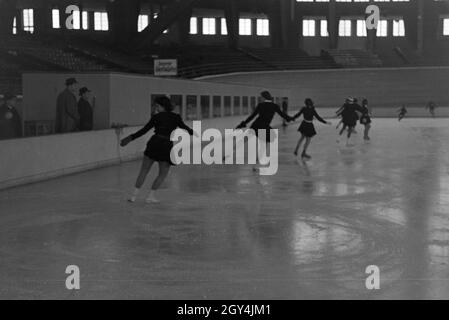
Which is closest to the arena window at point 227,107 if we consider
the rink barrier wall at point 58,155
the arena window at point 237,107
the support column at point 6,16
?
the arena window at point 237,107

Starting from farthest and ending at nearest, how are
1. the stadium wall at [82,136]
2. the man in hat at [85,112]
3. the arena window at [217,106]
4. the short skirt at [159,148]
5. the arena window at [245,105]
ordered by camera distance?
the arena window at [245,105] → the arena window at [217,106] → the man in hat at [85,112] → the stadium wall at [82,136] → the short skirt at [159,148]

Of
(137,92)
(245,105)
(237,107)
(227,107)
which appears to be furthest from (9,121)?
(245,105)

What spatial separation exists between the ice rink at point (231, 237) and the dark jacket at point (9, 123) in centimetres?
104

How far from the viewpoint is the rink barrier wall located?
39.4 feet

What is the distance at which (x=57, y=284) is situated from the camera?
213 inches

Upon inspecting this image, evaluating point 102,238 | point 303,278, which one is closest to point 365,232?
point 303,278

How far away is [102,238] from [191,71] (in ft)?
137

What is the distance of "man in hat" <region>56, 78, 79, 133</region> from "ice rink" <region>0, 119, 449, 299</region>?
1590mm

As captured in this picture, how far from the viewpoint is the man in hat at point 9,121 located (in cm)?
1249

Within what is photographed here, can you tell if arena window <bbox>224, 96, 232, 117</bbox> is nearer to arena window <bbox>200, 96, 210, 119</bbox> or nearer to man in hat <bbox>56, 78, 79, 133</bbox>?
arena window <bbox>200, 96, 210, 119</bbox>

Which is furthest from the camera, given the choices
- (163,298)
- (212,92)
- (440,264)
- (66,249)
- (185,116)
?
(212,92)

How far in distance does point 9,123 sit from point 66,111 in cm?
204
